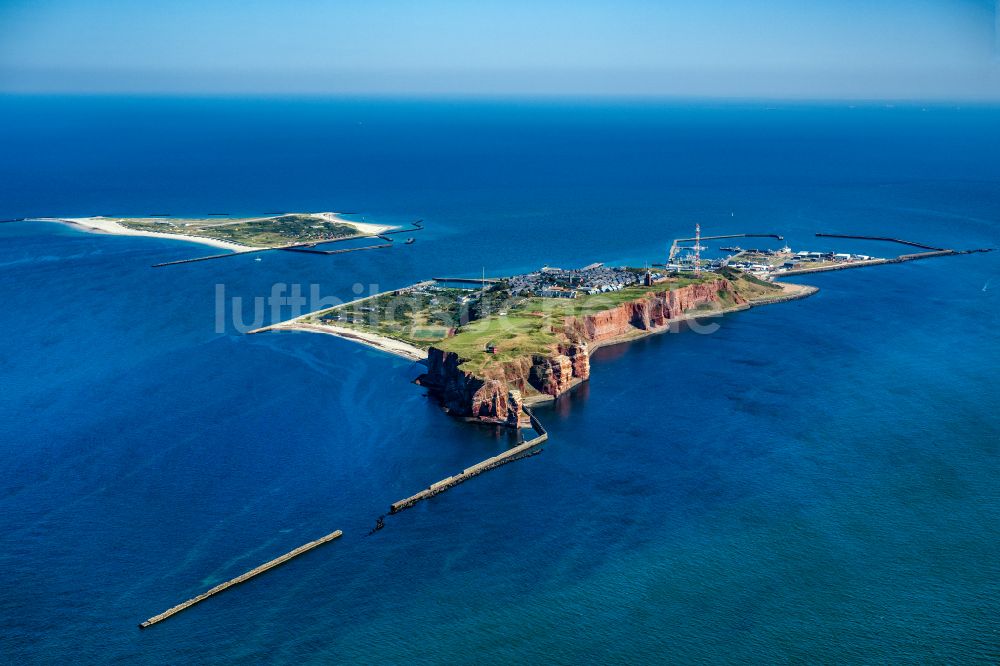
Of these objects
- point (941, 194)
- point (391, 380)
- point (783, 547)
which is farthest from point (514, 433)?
point (941, 194)

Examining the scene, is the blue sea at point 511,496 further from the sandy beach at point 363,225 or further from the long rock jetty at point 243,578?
the sandy beach at point 363,225

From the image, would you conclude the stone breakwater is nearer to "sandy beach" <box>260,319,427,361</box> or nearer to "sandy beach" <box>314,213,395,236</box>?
"sandy beach" <box>260,319,427,361</box>

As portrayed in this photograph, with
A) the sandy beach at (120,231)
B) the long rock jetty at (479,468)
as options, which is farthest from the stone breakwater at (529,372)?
the sandy beach at (120,231)

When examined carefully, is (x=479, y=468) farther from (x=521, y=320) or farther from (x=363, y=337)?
(x=363, y=337)

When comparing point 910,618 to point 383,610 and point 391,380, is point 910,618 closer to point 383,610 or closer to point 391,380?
point 383,610

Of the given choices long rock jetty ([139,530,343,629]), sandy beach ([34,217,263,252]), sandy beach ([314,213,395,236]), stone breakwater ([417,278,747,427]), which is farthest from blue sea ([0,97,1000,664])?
sandy beach ([314,213,395,236])

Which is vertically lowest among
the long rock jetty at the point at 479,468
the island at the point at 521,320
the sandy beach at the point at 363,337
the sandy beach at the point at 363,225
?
the long rock jetty at the point at 479,468

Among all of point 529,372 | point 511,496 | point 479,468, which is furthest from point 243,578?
point 529,372
